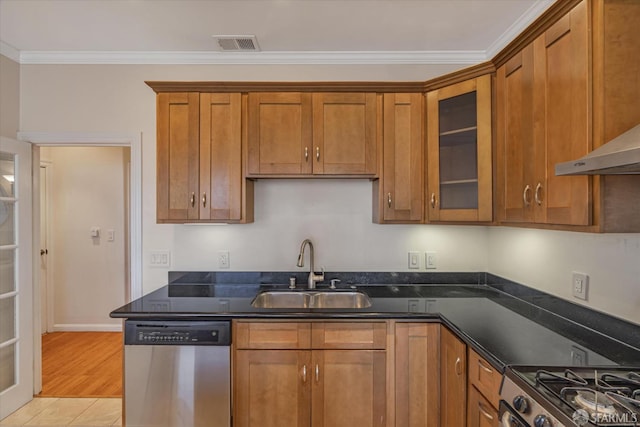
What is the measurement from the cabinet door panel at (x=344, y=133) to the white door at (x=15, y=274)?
2153 millimetres

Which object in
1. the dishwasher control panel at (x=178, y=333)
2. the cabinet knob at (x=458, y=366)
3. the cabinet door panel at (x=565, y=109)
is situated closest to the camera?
the cabinet door panel at (x=565, y=109)

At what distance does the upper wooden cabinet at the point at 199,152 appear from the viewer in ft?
7.83

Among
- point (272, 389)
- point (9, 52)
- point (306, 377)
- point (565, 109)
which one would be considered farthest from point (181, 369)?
point (9, 52)

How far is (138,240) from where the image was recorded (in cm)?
269

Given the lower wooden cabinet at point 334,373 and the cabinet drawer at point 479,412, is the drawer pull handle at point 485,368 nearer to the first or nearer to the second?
the cabinet drawer at point 479,412

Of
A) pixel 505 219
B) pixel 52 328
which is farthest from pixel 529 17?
pixel 52 328

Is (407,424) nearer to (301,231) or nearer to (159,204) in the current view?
(301,231)

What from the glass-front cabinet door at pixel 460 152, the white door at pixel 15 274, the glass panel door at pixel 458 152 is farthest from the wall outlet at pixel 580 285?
the white door at pixel 15 274

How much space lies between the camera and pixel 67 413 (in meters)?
2.59

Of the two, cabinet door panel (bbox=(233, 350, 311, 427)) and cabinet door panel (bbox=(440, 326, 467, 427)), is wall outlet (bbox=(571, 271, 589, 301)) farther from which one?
cabinet door panel (bbox=(233, 350, 311, 427))

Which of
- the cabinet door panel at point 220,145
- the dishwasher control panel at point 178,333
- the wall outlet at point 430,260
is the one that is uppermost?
the cabinet door panel at point 220,145

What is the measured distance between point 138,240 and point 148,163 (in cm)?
58

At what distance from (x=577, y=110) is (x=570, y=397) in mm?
1018

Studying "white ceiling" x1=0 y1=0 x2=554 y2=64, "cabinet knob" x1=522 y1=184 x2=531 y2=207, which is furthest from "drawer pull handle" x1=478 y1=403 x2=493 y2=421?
"white ceiling" x1=0 y1=0 x2=554 y2=64
